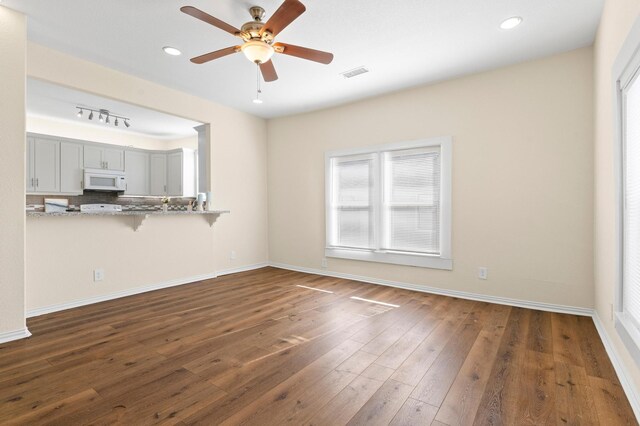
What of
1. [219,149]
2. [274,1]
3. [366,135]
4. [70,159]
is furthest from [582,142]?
[70,159]

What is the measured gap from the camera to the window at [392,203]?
13.3ft

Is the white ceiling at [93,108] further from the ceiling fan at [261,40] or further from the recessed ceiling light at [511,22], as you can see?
the recessed ceiling light at [511,22]

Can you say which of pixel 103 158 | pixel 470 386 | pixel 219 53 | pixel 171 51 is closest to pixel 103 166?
pixel 103 158

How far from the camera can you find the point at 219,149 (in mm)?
5016

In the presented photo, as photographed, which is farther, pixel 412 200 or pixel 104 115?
pixel 104 115

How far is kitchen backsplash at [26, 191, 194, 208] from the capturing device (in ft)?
18.4

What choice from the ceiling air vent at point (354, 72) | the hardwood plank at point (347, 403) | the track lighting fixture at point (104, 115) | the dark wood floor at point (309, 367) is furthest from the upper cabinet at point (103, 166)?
the hardwood plank at point (347, 403)

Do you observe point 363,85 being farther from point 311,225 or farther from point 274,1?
point 311,225

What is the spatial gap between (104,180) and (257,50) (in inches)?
213

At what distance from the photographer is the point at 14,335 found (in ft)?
8.65

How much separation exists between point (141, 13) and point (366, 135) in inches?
121

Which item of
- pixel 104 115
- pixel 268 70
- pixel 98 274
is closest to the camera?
pixel 268 70

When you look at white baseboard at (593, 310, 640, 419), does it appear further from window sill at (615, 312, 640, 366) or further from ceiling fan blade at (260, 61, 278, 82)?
ceiling fan blade at (260, 61, 278, 82)

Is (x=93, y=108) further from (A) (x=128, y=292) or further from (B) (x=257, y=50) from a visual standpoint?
(B) (x=257, y=50)
